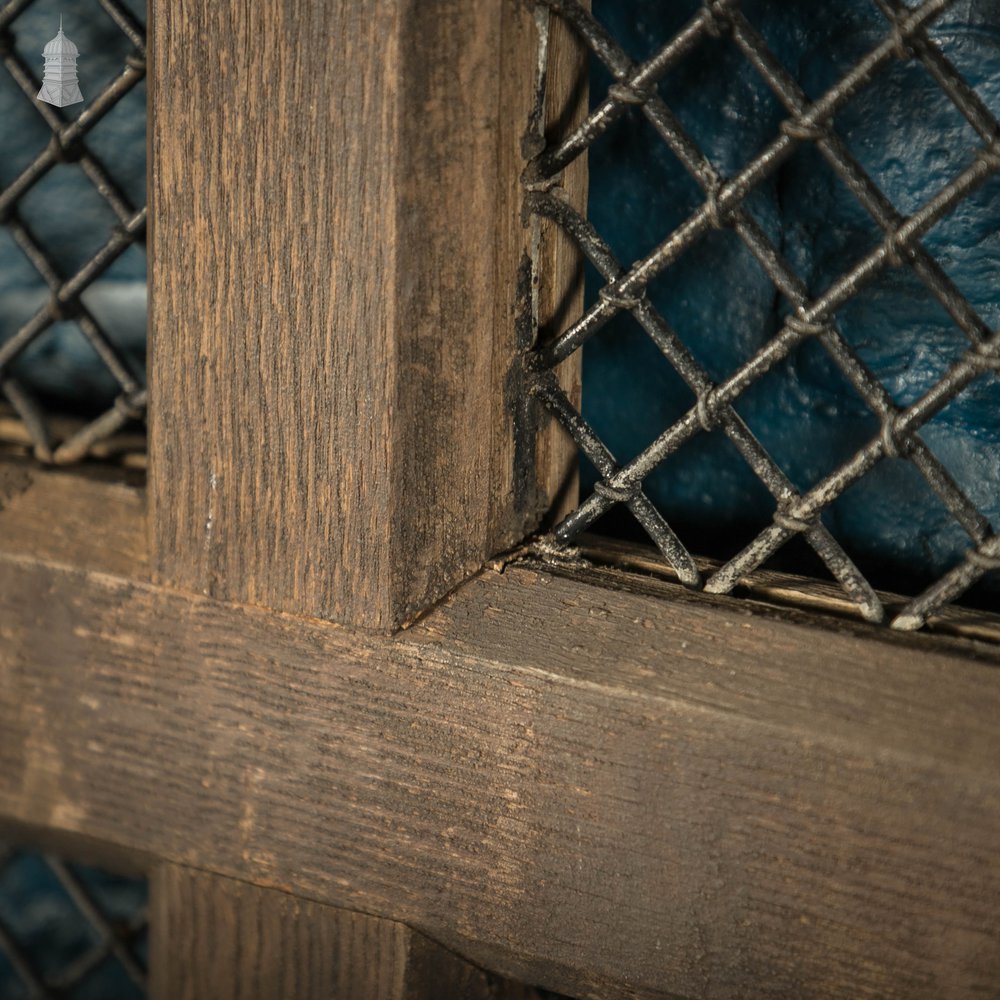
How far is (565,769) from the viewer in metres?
0.80

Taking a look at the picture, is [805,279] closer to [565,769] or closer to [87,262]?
[565,769]

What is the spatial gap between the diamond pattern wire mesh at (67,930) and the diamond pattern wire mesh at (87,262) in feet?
1.75

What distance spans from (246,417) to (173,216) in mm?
149

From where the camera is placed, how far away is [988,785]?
0.69 metres

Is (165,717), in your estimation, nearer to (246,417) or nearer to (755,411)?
(246,417)

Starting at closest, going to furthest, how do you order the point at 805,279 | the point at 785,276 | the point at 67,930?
the point at 785,276 < the point at 805,279 < the point at 67,930

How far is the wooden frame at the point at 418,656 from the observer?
736 millimetres

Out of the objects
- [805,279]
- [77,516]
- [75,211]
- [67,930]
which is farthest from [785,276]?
[67,930]

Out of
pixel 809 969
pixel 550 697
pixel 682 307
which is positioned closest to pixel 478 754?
pixel 550 697

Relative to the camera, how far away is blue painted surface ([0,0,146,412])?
3.42 feet

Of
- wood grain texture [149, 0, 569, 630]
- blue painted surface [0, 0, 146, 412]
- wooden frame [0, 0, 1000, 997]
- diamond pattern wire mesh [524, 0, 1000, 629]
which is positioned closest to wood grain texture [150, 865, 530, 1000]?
wooden frame [0, 0, 1000, 997]

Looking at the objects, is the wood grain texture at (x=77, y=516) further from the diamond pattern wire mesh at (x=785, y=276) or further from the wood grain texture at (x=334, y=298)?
the diamond pattern wire mesh at (x=785, y=276)

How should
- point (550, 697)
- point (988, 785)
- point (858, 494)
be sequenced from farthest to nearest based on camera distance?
point (858, 494)
point (550, 697)
point (988, 785)

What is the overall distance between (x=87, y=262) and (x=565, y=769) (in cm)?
58
